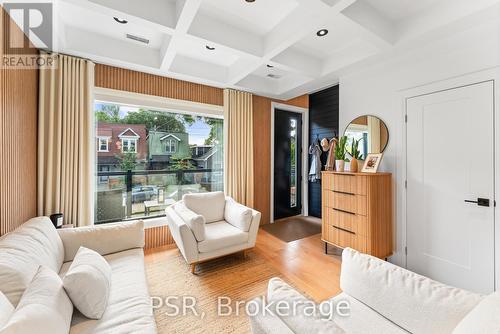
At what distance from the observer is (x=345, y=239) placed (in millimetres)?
2639

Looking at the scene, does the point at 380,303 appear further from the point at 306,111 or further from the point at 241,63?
the point at 306,111

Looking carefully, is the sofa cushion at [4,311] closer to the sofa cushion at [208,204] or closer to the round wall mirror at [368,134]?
the sofa cushion at [208,204]

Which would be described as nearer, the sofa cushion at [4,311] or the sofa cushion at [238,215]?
the sofa cushion at [4,311]

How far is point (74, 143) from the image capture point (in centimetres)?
251

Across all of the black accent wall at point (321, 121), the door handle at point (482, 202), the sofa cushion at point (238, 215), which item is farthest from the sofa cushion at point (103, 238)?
the black accent wall at point (321, 121)

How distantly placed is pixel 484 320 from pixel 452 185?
1.99 metres

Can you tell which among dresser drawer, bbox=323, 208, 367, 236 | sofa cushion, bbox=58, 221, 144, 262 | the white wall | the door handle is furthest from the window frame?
the door handle

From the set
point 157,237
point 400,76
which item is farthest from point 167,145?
point 400,76

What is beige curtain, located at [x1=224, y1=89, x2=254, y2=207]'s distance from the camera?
3.62 meters

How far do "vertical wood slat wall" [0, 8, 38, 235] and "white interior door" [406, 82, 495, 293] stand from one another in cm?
385

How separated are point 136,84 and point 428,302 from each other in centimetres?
360

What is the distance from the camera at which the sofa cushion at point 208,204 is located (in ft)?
9.71

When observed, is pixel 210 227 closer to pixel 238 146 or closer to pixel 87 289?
pixel 238 146

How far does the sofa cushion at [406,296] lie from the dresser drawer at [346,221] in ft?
4.22
